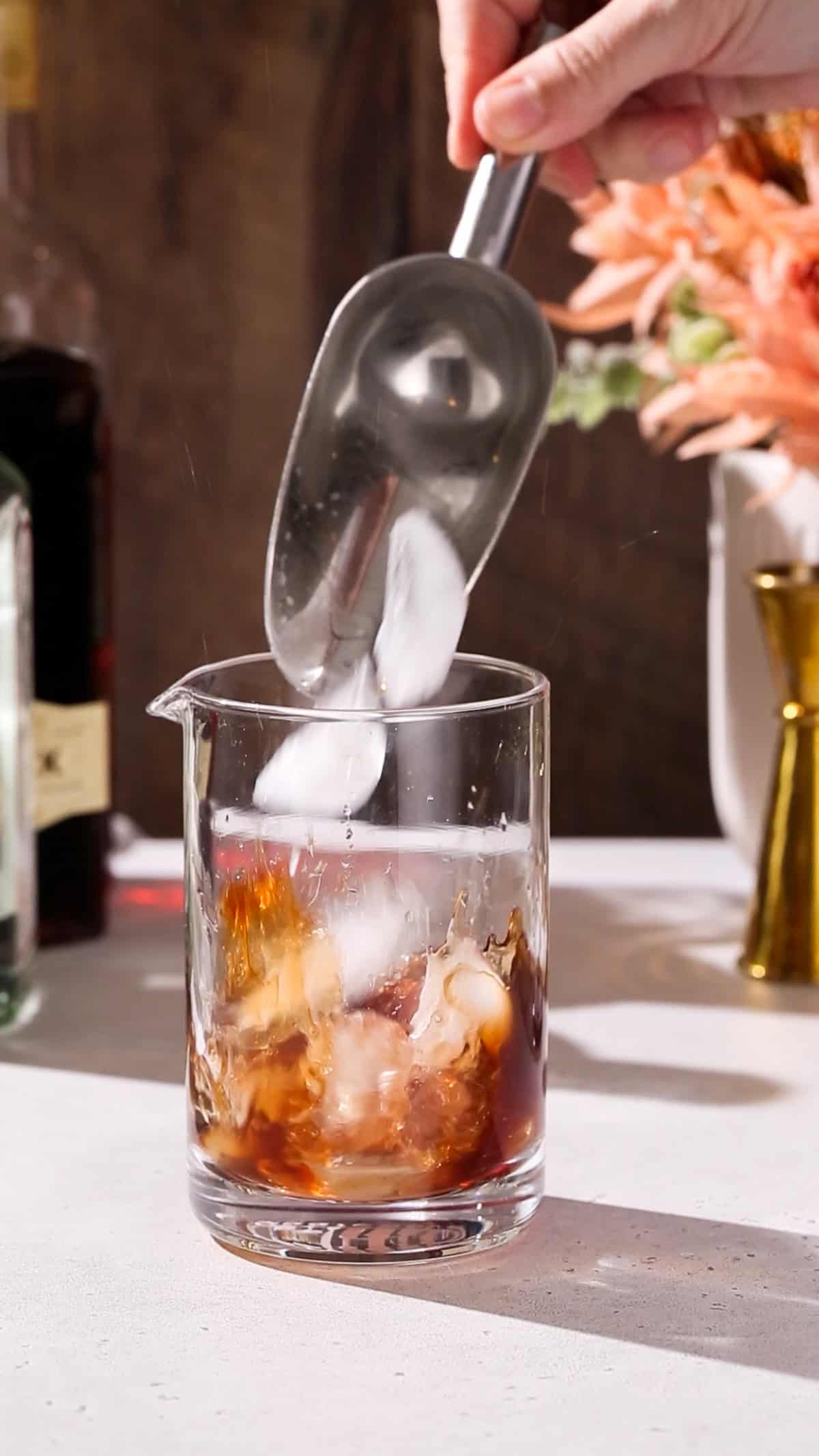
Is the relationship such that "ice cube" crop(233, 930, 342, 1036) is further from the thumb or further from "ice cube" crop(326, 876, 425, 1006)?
the thumb

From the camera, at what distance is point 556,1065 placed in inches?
28.0

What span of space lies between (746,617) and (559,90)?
0.30m

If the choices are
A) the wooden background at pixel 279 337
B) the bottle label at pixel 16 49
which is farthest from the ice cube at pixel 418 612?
the wooden background at pixel 279 337

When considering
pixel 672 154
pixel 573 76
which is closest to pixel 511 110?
pixel 573 76

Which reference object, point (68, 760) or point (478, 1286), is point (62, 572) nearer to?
point (68, 760)

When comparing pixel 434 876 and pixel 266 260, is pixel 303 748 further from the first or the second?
pixel 266 260

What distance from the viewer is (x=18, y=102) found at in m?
0.87

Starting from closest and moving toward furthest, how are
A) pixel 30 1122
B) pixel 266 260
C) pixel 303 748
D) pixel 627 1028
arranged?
pixel 303 748 → pixel 30 1122 → pixel 627 1028 → pixel 266 260

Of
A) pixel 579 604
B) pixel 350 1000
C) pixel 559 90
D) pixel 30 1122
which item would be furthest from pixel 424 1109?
pixel 579 604

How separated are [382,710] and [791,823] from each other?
326 millimetres

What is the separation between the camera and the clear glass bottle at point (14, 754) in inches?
30.0

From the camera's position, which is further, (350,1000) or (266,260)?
(266,260)

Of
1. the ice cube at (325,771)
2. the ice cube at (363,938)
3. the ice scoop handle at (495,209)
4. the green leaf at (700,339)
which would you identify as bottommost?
the ice cube at (363,938)

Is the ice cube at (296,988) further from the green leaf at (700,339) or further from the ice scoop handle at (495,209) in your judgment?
the green leaf at (700,339)
